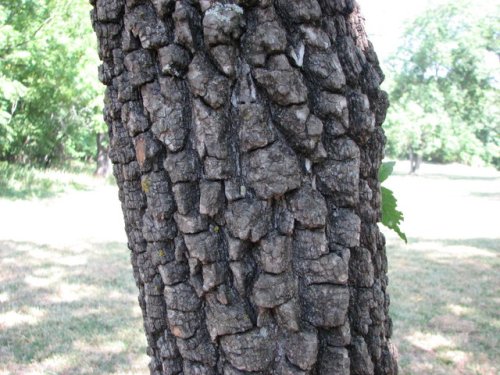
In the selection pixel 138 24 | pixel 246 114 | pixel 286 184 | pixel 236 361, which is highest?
pixel 138 24

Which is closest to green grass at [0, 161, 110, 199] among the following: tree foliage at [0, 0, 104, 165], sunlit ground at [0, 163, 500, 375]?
tree foliage at [0, 0, 104, 165]

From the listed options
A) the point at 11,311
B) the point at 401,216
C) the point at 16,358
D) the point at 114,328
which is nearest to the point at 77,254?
the point at 11,311

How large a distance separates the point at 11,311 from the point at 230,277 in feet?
14.5

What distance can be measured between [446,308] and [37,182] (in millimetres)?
13219

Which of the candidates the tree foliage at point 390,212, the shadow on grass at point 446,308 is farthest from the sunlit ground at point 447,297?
the tree foliage at point 390,212

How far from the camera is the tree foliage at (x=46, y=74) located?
1203 cm

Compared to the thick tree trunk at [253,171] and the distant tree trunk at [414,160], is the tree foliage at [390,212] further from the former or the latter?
the distant tree trunk at [414,160]

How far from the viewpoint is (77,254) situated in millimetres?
7652

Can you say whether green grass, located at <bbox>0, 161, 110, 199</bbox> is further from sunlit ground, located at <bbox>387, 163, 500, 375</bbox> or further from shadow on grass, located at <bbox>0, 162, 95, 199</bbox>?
sunlit ground, located at <bbox>387, 163, 500, 375</bbox>

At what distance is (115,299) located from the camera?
17.7 ft

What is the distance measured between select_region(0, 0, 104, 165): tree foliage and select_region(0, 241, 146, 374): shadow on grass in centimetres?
642

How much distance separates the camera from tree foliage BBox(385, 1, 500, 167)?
28.2 meters

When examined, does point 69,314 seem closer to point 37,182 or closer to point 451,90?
point 37,182

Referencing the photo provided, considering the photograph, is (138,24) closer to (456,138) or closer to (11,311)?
(11,311)
